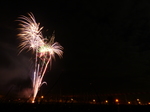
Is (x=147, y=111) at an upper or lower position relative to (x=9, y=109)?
lower

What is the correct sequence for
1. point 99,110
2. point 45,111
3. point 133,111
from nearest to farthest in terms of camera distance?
point 45,111, point 99,110, point 133,111

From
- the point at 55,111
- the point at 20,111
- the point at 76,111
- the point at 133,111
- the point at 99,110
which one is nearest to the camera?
the point at 20,111

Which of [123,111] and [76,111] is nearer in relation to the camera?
[76,111]

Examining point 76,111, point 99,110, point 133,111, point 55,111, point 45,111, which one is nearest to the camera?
point 45,111

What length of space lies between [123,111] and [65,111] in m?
9.67

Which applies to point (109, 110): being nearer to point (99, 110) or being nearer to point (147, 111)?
point (99, 110)

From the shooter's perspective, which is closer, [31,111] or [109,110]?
[31,111]

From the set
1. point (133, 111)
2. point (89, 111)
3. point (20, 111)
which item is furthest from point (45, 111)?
point (133, 111)

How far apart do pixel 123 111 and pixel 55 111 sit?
11.2m

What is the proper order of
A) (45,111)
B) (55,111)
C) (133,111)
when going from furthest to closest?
1. (133,111)
2. (55,111)
3. (45,111)

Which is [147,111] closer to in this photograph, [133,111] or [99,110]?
[133,111]

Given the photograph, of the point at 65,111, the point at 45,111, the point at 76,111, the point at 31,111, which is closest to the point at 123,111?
the point at 76,111

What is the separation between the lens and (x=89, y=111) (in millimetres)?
16109

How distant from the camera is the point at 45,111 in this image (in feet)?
44.4
